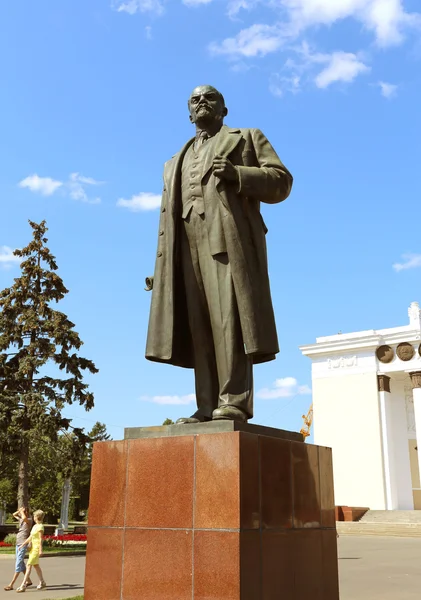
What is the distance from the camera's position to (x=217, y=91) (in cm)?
487

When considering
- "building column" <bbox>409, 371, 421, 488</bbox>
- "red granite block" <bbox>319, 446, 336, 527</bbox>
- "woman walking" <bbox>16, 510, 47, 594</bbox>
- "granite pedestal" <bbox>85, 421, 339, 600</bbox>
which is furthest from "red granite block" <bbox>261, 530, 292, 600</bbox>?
"building column" <bbox>409, 371, 421, 488</bbox>

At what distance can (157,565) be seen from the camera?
153 inches

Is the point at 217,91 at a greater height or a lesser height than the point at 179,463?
greater

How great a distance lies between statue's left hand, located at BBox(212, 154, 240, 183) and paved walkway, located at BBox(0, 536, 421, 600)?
655 cm

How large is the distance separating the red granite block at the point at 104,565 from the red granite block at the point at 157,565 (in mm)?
63

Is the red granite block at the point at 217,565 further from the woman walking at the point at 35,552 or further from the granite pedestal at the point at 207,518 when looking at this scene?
the woman walking at the point at 35,552

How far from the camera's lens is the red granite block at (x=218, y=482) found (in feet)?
12.2

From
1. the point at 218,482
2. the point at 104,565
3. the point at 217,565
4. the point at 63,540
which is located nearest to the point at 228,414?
the point at 218,482

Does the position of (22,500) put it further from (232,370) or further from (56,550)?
(232,370)

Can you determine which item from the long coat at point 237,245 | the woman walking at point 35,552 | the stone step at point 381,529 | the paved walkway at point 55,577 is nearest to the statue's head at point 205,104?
the long coat at point 237,245

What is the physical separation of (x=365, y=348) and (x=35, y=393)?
23.3m

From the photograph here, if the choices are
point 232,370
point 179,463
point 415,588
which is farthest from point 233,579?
point 415,588

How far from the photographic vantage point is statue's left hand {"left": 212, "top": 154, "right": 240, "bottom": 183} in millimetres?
4426

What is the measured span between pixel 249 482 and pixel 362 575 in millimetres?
8886
